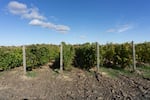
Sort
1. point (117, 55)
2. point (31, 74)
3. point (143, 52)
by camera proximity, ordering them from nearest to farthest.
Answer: point (31, 74), point (117, 55), point (143, 52)

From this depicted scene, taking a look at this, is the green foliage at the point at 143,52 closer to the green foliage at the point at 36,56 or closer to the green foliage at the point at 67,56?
the green foliage at the point at 67,56

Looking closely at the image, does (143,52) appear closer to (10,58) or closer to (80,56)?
(80,56)

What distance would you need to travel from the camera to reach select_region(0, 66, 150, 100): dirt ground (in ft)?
28.1

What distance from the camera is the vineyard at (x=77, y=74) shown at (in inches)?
353

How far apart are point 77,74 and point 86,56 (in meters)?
1.98

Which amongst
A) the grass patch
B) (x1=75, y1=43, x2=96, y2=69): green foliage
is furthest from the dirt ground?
(x1=75, y1=43, x2=96, y2=69): green foliage

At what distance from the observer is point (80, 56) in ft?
50.1

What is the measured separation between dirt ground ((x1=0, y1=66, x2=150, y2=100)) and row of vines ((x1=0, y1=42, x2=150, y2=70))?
79cm

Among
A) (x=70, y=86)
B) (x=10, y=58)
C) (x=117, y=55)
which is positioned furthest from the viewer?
(x=117, y=55)

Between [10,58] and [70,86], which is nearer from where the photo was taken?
[70,86]

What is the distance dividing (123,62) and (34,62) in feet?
18.7

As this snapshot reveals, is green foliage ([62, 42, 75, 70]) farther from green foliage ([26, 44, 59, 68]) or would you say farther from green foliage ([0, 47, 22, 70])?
green foliage ([0, 47, 22, 70])

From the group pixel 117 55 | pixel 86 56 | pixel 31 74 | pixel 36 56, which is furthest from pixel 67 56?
pixel 117 55

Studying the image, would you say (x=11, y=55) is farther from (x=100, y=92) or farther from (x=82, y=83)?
(x=100, y=92)
